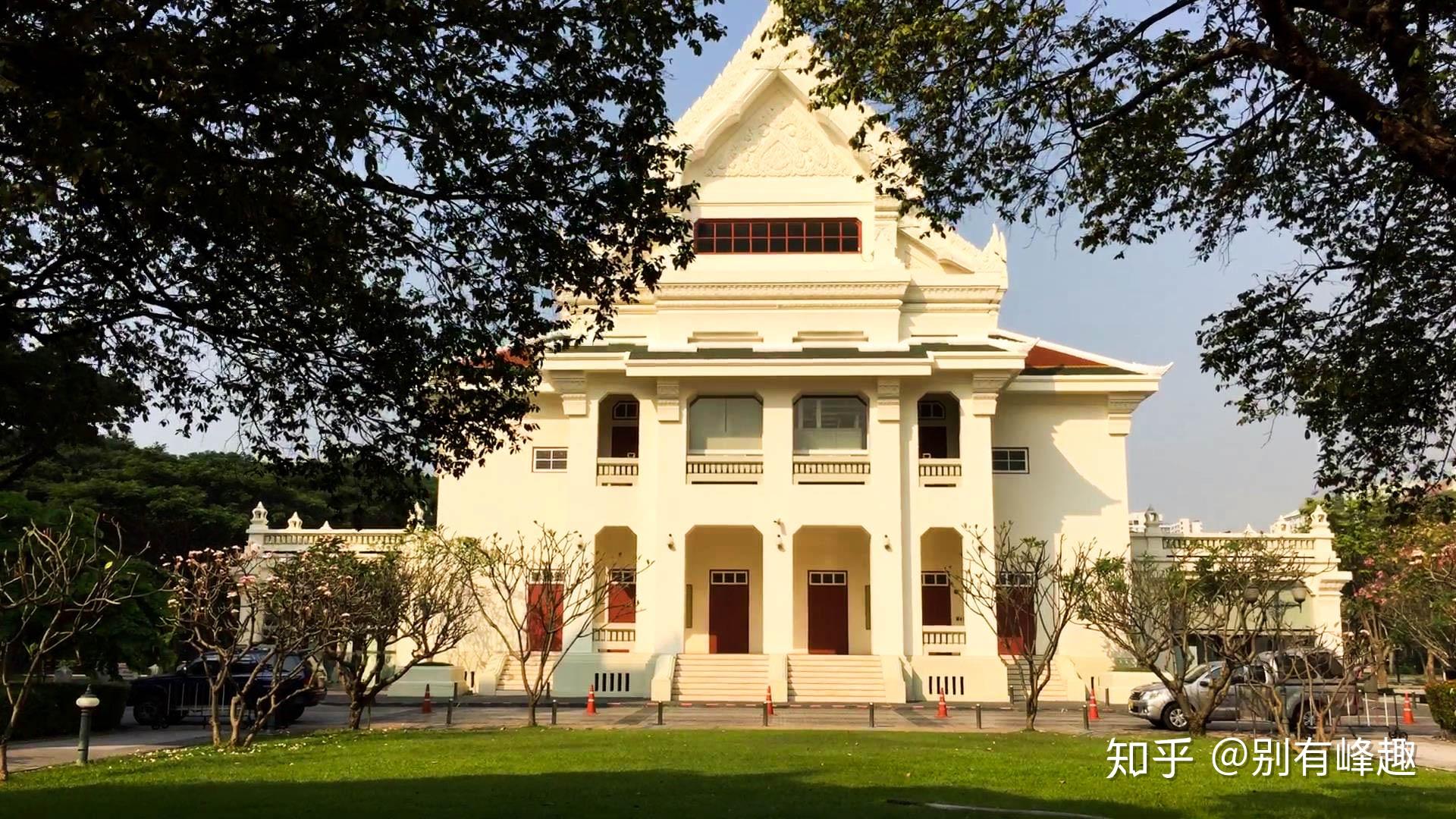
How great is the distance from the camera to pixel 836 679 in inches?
1089

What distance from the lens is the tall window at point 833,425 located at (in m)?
29.7

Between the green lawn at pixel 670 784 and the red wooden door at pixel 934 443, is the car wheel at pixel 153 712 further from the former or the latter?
the red wooden door at pixel 934 443

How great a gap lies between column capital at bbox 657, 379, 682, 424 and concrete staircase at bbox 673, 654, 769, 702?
5.38m

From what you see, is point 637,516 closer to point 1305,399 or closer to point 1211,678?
point 1211,678

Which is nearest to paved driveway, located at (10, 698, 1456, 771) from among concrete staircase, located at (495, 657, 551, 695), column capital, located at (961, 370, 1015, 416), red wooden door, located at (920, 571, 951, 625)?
concrete staircase, located at (495, 657, 551, 695)

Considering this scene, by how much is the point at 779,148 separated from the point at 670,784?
73.2 ft

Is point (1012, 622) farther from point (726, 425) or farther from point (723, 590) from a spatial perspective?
point (726, 425)

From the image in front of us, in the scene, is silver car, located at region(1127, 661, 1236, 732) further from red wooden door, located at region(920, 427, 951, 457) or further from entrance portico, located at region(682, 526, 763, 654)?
entrance portico, located at region(682, 526, 763, 654)

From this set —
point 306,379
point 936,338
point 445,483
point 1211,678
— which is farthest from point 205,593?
point 936,338

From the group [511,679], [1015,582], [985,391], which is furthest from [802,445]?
[511,679]

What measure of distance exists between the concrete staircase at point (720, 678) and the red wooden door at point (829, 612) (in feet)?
8.48

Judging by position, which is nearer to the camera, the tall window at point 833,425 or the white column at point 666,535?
the white column at point 666,535

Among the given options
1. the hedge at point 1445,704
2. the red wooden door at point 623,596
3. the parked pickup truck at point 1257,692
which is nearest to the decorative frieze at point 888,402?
the red wooden door at point 623,596

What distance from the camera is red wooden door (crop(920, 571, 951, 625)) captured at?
3019 centimetres
